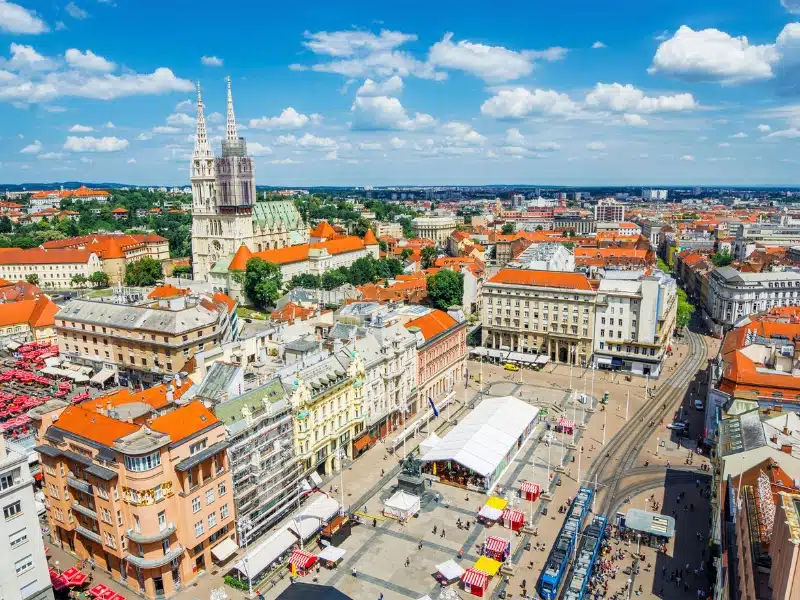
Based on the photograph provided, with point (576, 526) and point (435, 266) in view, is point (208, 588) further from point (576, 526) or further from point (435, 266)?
point (435, 266)

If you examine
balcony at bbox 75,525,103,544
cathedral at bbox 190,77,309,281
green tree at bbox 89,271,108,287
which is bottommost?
balcony at bbox 75,525,103,544

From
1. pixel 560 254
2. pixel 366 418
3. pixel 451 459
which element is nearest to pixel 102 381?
pixel 366 418

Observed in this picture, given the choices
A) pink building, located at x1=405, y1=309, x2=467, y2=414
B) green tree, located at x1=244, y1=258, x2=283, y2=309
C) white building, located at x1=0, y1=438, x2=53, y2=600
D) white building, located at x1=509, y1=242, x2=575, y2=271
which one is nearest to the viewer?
white building, located at x1=0, y1=438, x2=53, y2=600

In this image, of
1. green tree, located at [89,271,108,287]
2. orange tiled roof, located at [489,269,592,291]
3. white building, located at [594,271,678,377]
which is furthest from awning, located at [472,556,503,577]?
green tree, located at [89,271,108,287]

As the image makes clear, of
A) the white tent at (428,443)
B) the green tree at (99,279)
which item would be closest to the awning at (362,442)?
the white tent at (428,443)

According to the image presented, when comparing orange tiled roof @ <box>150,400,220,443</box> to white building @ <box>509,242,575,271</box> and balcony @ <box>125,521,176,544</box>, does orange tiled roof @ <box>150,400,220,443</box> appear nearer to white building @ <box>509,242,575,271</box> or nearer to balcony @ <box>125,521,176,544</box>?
balcony @ <box>125,521,176,544</box>

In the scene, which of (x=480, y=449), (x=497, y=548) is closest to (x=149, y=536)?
(x=497, y=548)
